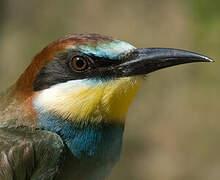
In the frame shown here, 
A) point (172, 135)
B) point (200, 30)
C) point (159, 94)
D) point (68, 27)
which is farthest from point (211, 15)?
point (68, 27)

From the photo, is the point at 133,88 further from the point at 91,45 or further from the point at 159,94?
the point at 159,94

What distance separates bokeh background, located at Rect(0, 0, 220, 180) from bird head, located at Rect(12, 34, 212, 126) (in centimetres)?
299

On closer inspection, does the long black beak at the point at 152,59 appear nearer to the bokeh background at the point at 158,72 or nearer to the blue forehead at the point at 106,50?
the blue forehead at the point at 106,50

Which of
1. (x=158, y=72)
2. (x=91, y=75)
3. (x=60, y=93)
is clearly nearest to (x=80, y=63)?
(x=91, y=75)

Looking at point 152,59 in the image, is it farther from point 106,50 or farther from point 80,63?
point 80,63

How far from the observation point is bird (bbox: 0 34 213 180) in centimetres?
244

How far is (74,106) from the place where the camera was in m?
2.47

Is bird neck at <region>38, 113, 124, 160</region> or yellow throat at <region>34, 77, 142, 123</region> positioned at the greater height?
yellow throat at <region>34, 77, 142, 123</region>

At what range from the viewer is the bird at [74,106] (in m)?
2.44

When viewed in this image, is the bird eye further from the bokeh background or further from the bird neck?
the bokeh background

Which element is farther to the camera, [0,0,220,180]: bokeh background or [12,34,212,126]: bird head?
[0,0,220,180]: bokeh background

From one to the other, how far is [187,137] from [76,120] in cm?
370

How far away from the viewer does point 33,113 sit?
8.24ft

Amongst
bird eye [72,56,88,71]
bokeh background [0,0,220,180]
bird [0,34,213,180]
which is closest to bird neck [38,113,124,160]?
bird [0,34,213,180]
